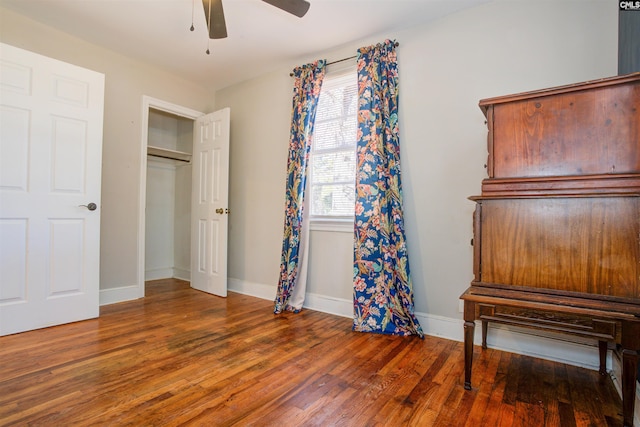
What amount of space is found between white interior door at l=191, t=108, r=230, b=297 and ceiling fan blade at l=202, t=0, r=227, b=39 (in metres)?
1.28

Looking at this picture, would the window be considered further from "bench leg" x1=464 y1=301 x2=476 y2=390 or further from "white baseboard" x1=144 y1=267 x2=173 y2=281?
"white baseboard" x1=144 y1=267 x2=173 y2=281

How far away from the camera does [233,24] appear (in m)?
2.61

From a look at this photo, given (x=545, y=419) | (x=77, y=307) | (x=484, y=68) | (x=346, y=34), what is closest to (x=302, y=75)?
(x=346, y=34)

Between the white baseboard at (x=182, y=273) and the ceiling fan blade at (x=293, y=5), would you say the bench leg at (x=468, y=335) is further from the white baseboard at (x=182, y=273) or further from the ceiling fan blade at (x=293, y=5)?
the white baseboard at (x=182, y=273)

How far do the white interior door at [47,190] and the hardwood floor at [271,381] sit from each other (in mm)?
257

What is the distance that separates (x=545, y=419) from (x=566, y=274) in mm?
671

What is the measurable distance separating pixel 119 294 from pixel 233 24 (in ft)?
9.42

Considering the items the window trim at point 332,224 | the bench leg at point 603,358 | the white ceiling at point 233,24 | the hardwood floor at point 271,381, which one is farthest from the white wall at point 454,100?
the hardwood floor at point 271,381

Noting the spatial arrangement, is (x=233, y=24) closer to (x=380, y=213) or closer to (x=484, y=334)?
(x=380, y=213)

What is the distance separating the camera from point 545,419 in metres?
1.41

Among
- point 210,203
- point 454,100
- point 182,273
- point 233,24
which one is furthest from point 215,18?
point 182,273

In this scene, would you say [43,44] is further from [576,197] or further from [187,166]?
[576,197]

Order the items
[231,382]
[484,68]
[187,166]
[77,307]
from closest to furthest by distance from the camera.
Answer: [231,382] → [484,68] → [77,307] → [187,166]

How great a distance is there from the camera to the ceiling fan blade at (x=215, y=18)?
80.4 inches
